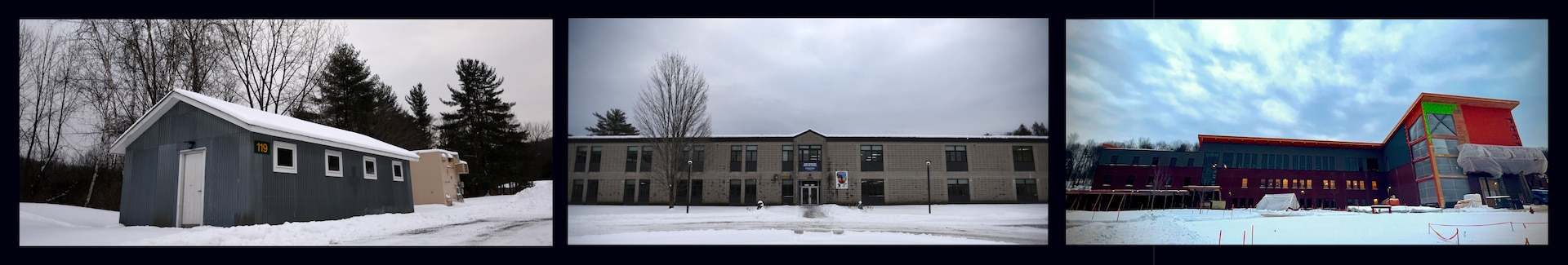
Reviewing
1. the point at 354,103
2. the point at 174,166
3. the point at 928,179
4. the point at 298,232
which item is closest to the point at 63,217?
the point at 174,166

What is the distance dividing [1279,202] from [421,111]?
2151 cm

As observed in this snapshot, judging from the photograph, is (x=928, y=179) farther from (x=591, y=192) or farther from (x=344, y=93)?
(x=344, y=93)

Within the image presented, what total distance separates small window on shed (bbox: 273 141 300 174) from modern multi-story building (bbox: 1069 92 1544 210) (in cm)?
1075

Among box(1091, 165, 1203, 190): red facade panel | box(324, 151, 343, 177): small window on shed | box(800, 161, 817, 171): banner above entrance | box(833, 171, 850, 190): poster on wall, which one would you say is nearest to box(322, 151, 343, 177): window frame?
box(324, 151, 343, 177): small window on shed

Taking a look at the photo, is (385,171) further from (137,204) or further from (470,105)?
(470,105)

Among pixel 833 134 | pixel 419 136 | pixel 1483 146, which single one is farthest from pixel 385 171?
pixel 1483 146

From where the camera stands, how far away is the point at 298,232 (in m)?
10.4

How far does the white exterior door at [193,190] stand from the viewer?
1095cm

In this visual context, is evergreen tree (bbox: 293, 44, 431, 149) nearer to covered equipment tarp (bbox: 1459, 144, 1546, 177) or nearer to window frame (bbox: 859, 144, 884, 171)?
window frame (bbox: 859, 144, 884, 171)

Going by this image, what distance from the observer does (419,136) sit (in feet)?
81.2

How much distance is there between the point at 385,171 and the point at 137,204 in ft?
13.8

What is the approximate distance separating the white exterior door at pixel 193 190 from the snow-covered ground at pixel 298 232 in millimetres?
274

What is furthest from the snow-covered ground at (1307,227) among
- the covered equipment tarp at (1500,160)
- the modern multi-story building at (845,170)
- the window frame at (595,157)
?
the window frame at (595,157)

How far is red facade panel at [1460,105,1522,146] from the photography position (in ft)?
34.9
